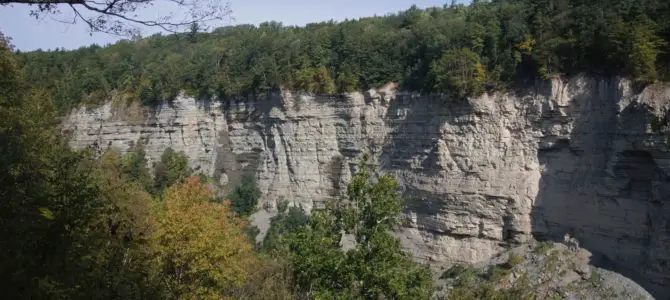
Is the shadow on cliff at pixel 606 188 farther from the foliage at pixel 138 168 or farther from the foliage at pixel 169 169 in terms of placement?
the foliage at pixel 138 168

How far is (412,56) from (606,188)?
12.6 metres

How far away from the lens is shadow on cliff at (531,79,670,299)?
19.4 m

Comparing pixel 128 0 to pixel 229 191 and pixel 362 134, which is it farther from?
pixel 229 191

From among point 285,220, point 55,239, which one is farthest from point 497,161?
point 55,239

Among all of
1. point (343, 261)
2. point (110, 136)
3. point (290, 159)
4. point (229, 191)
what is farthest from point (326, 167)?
point (343, 261)

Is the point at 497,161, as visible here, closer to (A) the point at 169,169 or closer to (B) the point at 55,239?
(B) the point at 55,239

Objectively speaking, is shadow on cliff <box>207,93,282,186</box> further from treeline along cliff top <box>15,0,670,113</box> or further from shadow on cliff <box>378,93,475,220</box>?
shadow on cliff <box>378,93,475,220</box>

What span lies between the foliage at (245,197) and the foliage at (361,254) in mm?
24422

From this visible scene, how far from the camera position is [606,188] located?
20.9m

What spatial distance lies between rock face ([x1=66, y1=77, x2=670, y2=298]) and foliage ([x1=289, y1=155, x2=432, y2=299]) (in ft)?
44.0

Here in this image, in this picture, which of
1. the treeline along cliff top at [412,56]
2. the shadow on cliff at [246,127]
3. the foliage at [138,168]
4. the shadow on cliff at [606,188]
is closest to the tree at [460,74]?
the treeline along cliff top at [412,56]

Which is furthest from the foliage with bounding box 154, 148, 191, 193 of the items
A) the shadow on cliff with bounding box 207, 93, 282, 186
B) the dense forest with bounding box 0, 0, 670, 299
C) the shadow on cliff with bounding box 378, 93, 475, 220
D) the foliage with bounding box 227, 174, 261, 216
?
the shadow on cliff with bounding box 378, 93, 475, 220

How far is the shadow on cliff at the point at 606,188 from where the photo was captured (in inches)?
763

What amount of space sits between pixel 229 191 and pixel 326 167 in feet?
26.1
